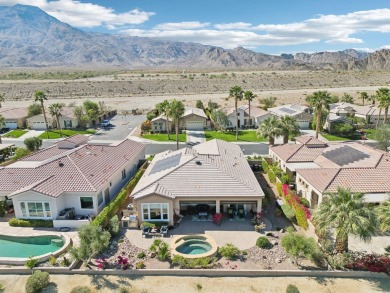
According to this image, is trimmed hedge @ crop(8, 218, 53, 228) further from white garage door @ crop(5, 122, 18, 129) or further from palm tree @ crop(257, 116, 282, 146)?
white garage door @ crop(5, 122, 18, 129)

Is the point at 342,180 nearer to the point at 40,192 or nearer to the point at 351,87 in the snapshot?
the point at 40,192

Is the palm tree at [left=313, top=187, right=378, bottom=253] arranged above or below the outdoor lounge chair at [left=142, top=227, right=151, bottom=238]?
above

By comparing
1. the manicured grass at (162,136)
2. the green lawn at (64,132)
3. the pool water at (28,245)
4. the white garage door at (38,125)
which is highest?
the white garage door at (38,125)

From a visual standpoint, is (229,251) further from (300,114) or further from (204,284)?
(300,114)

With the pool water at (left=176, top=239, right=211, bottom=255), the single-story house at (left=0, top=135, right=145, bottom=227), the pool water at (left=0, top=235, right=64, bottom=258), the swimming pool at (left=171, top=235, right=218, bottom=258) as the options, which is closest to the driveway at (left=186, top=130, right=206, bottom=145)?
the single-story house at (left=0, top=135, right=145, bottom=227)

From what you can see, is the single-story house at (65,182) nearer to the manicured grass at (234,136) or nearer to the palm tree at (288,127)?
the palm tree at (288,127)

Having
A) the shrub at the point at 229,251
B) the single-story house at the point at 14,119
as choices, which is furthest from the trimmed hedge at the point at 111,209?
the single-story house at the point at 14,119
